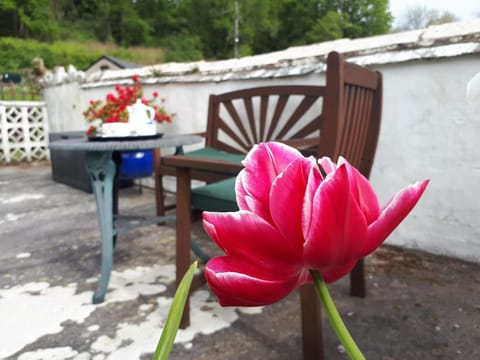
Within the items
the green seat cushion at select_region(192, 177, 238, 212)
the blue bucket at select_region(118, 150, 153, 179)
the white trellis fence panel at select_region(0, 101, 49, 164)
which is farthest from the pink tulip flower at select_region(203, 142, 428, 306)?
the white trellis fence panel at select_region(0, 101, 49, 164)

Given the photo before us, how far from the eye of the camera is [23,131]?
22.5 feet

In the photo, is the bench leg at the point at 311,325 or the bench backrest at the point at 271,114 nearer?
the bench leg at the point at 311,325

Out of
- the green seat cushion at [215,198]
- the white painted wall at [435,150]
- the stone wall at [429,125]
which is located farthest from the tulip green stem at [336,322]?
the white painted wall at [435,150]

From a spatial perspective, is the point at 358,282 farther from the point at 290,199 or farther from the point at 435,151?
the point at 290,199

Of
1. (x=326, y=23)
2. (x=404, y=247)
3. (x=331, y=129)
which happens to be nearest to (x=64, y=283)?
(x=331, y=129)

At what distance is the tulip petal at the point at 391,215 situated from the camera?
23cm

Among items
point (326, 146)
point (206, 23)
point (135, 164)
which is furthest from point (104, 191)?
point (206, 23)

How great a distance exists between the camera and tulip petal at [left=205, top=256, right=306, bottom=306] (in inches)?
8.9

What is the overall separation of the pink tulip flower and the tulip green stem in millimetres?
11

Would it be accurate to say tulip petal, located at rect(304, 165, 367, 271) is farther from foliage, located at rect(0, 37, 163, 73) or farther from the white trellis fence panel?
foliage, located at rect(0, 37, 163, 73)

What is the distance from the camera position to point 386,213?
0.23 m

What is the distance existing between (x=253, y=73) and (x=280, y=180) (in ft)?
10.1

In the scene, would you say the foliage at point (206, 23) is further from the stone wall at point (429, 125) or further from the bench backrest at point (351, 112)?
the bench backrest at point (351, 112)

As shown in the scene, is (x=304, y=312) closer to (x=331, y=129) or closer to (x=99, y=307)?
(x=331, y=129)
